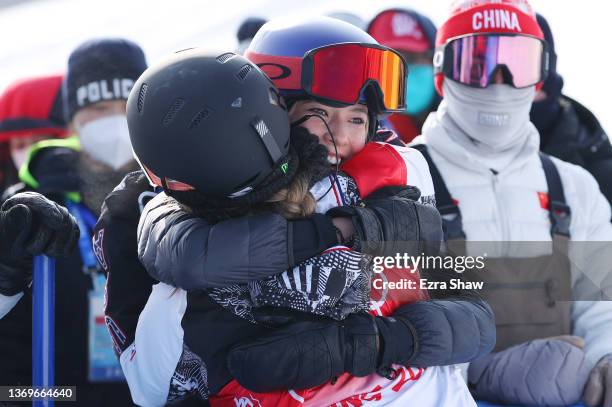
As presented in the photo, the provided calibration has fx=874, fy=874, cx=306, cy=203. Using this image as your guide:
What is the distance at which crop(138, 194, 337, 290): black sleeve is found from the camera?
7.81 feet

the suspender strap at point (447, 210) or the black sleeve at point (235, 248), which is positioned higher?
the black sleeve at point (235, 248)

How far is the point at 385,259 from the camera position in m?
2.57

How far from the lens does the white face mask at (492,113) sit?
416 cm

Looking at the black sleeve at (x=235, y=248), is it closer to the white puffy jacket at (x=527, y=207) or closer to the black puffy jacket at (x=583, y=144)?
the white puffy jacket at (x=527, y=207)

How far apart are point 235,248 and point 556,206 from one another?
2015 millimetres

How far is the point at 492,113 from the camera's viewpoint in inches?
164

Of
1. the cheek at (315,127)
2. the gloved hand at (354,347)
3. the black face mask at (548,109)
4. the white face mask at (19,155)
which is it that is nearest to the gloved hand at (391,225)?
the gloved hand at (354,347)

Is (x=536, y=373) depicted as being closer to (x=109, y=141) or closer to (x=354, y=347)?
(x=354, y=347)

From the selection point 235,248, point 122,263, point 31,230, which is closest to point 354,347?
point 235,248

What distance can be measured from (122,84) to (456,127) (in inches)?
68.8

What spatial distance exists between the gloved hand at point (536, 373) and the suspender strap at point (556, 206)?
49cm

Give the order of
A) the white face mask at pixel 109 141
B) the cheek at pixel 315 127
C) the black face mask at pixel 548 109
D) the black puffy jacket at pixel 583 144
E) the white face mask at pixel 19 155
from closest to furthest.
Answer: the cheek at pixel 315 127 → the white face mask at pixel 109 141 → the black puffy jacket at pixel 583 144 → the black face mask at pixel 548 109 → the white face mask at pixel 19 155

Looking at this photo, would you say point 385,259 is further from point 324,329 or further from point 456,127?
point 456,127

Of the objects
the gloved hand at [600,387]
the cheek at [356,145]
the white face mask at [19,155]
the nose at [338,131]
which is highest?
the nose at [338,131]
